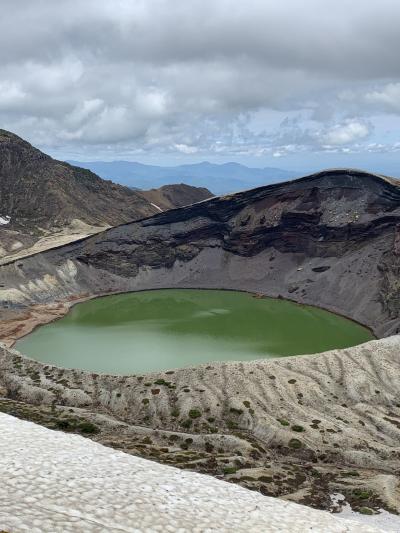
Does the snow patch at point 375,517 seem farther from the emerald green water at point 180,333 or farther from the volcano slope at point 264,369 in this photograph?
the emerald green water at point 180,333

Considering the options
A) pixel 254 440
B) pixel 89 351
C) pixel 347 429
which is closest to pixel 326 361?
pixel 347 429

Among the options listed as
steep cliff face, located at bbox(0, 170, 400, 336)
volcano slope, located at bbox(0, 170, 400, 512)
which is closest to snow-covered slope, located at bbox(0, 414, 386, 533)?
volcano slope, located at bbox(0, 170, 400, 512)

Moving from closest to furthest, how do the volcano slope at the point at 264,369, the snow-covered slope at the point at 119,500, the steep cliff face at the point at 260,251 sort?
the snow-covered slope at the point at 119,500
the volcano slope at the point at 264,369
the steep cliff face at the point at 260,251

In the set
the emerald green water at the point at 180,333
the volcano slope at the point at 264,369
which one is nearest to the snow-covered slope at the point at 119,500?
the volcano slope at the point at 264,369

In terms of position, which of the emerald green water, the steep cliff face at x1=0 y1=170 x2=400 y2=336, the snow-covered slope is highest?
the steep cliff face at x1=0 y1=170 x2=400 y2=336

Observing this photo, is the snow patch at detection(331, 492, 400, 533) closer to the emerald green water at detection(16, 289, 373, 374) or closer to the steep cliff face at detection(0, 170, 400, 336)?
the emerald green water at detection(16, 289, 373, 374)

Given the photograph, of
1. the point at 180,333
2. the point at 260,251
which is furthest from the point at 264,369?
the point at 260,251
